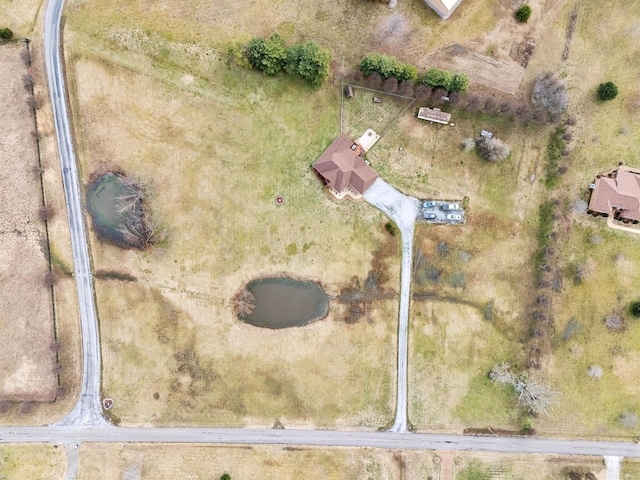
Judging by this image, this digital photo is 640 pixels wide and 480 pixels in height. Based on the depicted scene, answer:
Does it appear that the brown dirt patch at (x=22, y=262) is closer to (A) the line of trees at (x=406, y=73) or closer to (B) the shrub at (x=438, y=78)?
(A) the line of trees at (x=406, y=73)

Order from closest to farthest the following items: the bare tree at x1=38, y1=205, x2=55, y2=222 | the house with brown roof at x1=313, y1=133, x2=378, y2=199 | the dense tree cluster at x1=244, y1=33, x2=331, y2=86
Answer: the dense tree cluster at x1=244, y1=33, x2=331, y2=86, the house with brown roof at x1=313, y1=133, x2=378, y2=199, the bare tree at x1=38, y1=205, x2=55, y2=222

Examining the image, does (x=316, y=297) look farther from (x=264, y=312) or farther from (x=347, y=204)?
(x=347, y=204)

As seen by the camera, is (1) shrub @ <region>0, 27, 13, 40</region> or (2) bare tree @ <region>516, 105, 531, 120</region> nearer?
(1) shrub @ <region>0, 27, 13, 40</region>

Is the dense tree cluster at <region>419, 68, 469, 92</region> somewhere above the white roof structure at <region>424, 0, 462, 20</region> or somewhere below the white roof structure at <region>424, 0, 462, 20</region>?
below

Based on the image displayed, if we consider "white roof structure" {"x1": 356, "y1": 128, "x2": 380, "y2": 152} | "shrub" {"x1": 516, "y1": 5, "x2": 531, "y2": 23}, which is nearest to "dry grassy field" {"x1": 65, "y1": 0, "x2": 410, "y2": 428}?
"white roof structure" {"x1": 356, "y1": 128, "x2": 380, "y2": 152}

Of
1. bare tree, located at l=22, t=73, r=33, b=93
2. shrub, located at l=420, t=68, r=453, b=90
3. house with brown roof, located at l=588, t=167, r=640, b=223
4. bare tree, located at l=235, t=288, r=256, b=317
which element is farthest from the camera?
bare tree, located at l=235, t=288, r=256, b=317

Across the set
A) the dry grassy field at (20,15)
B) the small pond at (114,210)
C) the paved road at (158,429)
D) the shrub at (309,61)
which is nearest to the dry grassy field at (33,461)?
the paved road at (158,429)

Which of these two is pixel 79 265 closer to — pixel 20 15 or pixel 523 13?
pixel 20 15

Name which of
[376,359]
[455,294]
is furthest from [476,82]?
[376,359]

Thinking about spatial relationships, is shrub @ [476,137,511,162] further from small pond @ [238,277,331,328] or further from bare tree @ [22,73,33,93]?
bare tree @ [22,73,33,93]
